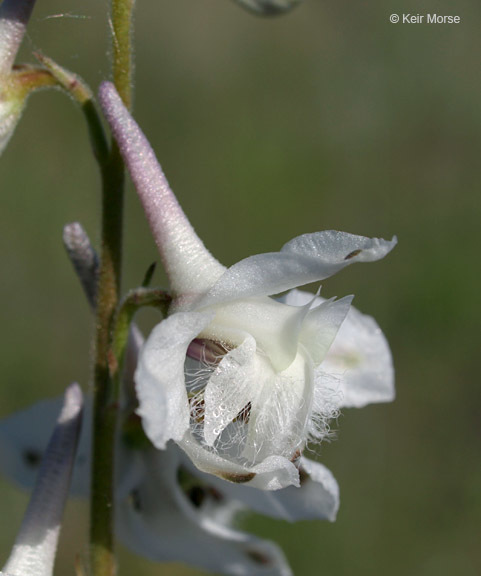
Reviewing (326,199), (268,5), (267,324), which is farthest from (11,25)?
(326,199)

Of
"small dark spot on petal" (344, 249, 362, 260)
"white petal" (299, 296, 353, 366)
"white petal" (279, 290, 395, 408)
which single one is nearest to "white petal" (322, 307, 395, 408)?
"white petal" (279, 290, 395, 408)

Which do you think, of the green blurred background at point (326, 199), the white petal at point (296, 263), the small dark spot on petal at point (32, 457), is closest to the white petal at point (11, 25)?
the white petal at point (296, 263)

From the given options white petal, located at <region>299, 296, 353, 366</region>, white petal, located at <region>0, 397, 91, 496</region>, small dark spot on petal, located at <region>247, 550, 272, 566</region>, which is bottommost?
small dark spot on petal, located at <region>247, 550, 272, 566</region>

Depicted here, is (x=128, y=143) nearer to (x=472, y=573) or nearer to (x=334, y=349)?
(x=334, y=349)

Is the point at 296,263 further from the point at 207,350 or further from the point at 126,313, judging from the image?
the point at 126,313

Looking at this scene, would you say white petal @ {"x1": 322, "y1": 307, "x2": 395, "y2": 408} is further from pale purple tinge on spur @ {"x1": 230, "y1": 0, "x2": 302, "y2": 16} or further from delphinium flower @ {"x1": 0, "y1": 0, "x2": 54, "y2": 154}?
delphinium flower @ {"x1": 0, "y1": 0, "x2": 54, "y2": 154}

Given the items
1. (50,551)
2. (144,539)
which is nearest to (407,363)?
(144,539)

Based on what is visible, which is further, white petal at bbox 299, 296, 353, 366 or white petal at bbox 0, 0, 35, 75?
white petal at bbox 0, 0, 35, 75
